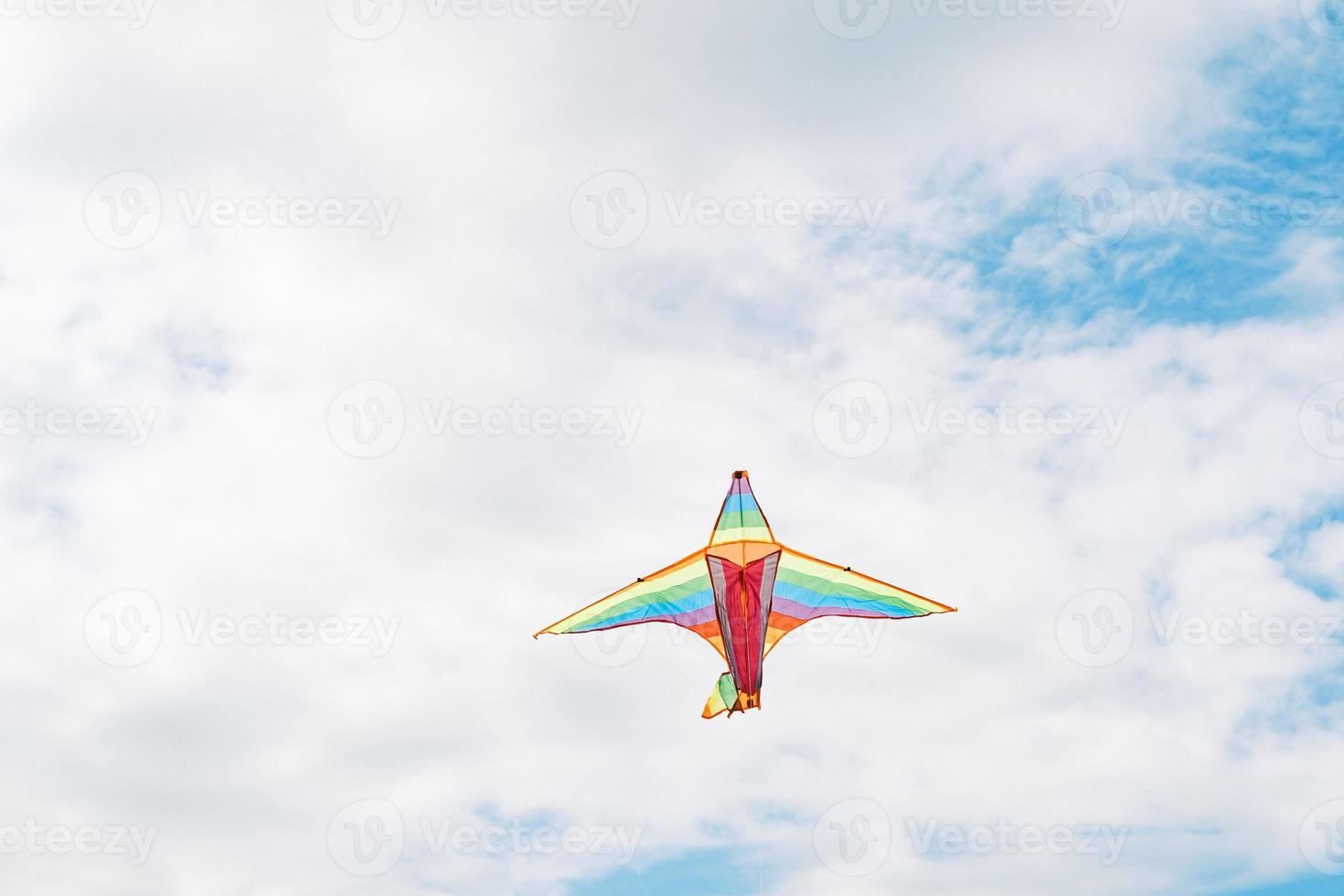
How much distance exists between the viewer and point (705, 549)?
56.7 feet

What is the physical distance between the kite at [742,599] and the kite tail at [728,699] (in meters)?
0.02

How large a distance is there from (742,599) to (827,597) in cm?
216

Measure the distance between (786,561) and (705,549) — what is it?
1.80 m

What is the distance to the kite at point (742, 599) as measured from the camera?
1714cm

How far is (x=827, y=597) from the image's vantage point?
62.3 feet

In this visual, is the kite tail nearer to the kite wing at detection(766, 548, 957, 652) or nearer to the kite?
the kite

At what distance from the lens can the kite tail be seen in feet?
55.7

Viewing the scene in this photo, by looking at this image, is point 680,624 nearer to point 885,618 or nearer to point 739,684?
point 739,684

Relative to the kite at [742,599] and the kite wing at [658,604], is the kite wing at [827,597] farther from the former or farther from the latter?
the kite wing at [658,604]

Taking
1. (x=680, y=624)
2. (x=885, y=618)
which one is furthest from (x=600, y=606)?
(x=885, y=618)

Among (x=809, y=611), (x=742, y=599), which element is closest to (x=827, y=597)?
(x=809, y=611)

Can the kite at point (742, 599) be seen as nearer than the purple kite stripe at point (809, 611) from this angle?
Yes

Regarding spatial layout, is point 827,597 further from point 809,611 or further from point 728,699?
point 728,699

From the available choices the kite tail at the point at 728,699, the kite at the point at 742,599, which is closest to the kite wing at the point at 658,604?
the kite at the point at 742,599
